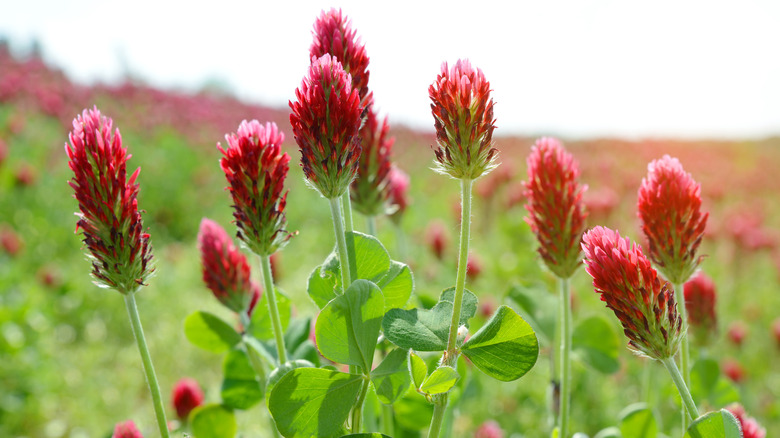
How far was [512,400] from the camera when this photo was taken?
2.95m

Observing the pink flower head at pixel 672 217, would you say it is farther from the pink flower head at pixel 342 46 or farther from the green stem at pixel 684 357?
the pink flower head at pixel 342 46

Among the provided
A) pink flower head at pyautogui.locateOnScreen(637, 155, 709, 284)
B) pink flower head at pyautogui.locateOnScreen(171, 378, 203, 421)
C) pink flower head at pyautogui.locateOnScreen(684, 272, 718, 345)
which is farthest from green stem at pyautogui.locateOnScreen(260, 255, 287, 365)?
pink flower head at pyautogui.locateOnScreen(684, 272, 718, 345)

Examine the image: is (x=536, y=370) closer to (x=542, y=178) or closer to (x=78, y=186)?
(x=542, y=178)

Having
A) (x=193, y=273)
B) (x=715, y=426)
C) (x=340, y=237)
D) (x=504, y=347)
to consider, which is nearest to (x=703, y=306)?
(x=715, y=426)

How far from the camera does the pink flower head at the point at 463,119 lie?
2.43ft

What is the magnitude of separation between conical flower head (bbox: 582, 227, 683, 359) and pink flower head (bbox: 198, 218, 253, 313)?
751 mm

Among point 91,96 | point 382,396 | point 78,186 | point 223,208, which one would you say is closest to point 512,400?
point 382,396

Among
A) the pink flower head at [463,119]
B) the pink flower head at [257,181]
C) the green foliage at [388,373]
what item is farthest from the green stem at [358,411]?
the pink flower head at [463,119]

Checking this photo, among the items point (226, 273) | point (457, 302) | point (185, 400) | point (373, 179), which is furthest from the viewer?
point (185, 400)

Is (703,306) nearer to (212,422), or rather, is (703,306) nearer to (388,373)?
(388,373)

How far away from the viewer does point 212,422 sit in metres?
1.14

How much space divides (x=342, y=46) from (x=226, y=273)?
22.5 inches

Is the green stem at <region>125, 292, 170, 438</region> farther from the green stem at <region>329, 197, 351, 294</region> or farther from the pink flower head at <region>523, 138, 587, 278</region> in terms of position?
the pink flower head at <region>523, 138, 587, 278</region>

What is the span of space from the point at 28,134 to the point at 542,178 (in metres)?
9.21
